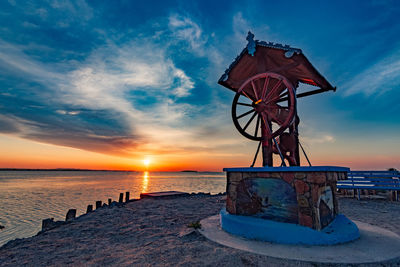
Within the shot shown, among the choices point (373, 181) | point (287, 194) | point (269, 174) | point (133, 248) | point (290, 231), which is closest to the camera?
point (290, 231)

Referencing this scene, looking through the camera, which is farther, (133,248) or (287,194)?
(287,194)

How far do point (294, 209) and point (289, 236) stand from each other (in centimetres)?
71

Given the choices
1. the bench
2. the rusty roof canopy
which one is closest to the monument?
the rusty roof canopy

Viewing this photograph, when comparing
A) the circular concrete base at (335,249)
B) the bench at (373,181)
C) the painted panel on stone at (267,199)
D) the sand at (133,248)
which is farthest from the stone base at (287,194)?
the bench at (373,181)

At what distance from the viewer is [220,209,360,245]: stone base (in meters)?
4.77

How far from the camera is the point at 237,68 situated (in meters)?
8.28

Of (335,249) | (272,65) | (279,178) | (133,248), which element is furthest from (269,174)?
(272,65)

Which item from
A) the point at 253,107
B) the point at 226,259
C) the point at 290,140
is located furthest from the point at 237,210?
the point at 253,107

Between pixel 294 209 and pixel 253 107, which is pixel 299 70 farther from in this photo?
pixel 294 209

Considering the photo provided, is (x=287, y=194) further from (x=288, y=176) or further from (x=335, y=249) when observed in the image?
(x=335, y=249)

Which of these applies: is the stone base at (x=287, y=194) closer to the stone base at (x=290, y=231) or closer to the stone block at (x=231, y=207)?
the stone block at (x=231, y=207)

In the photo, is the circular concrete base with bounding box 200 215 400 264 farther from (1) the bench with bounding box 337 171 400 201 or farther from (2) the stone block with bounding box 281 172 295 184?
(1) the bench with bounding box 337 171 400 201

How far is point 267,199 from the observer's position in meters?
5.81

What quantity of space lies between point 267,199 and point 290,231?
3.43 ft
